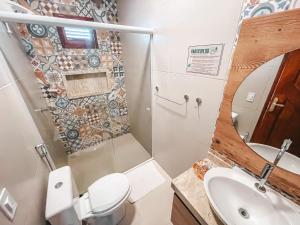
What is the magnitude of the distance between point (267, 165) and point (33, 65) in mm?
2557

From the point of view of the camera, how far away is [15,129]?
2.88 feet

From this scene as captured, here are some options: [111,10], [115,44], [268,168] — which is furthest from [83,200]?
[111,10]

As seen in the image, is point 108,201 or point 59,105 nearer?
point 108,201

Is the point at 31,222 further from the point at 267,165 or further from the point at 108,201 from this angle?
the point at 267,165

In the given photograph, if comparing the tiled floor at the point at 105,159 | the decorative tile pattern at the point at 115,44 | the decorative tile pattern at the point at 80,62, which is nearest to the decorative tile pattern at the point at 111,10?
the decorative tile pattern at the point at 115,44

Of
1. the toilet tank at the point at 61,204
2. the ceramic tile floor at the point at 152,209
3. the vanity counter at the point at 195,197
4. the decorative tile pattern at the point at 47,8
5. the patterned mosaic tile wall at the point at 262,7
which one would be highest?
the decorative tile pattern at the point at 47,8

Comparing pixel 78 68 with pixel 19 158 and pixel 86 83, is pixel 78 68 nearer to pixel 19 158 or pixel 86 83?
pixel 86 83

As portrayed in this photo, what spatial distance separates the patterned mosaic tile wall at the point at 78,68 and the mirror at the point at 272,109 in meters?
2.01

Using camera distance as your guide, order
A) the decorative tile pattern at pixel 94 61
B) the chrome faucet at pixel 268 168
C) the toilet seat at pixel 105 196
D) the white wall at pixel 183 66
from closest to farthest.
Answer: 1. the chrome faucet at pixel 268 168
2. the white wall at pixel 183 66
3. the toilet seat at pixel 105 196
4. the decorative tile pattern at pixel 94 61

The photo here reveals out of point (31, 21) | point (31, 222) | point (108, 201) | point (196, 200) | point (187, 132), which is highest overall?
point (31, 21)

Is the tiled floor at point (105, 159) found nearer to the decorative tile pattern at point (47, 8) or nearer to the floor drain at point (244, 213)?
the floor drain at point (244, 213)

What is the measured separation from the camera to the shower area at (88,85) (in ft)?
5.59

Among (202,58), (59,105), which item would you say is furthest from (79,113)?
(202,58)

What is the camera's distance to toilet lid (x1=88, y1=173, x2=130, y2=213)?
1210 millimetres
